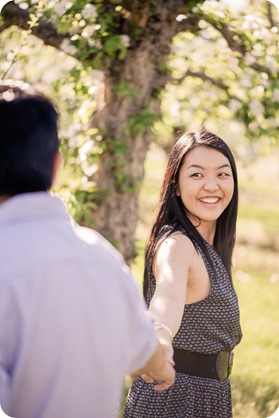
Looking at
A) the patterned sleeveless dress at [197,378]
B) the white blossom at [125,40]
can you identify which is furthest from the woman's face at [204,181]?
the white blossom at [125,40]

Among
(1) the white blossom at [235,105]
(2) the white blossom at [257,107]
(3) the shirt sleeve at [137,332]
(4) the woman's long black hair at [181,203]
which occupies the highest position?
(3) the shirt sleeve at [137,332]

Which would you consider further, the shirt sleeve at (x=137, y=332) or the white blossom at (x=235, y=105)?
the white blossom at (x=235, y=105)

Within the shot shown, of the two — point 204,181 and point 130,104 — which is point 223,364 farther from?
point 130,104

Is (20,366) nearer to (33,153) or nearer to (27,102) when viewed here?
(33,153)

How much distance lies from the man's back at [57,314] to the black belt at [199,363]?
0.98 metres

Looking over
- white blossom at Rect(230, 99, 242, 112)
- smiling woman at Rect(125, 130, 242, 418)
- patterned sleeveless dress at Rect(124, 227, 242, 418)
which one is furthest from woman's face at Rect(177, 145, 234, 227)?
white blossom at Rect(230, 99, 242, 112)

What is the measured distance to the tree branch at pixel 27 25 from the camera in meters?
4.28

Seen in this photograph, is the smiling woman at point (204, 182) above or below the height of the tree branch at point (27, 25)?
above

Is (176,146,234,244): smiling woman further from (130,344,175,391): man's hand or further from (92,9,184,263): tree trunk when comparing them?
(92,9,184,263): tree trunk

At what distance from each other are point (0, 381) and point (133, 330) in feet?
1.06

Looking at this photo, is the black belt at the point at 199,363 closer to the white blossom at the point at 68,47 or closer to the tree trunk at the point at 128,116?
the tree trunk at the point at 128,116

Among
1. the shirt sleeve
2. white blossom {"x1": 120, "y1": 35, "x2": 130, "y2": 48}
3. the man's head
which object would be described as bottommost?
white blossom {"x1": 120, "y1": 35, "x2": 130, "y2": 48}

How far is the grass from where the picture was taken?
16.3 ft

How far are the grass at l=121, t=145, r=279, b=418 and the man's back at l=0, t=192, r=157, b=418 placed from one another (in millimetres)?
1400
